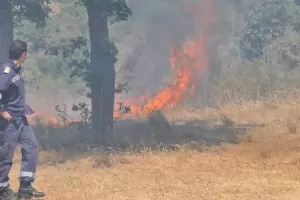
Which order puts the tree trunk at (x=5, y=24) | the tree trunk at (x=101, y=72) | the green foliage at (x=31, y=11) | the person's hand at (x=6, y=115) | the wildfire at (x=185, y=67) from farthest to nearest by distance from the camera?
the wildfire at (x=185, y=67)
the green foliage at (x=31, y=11)
the tree trunk at (x=5, y=24)
the tree trunk at (x=101, y=72)
the person's hand at (x=6, y=115)

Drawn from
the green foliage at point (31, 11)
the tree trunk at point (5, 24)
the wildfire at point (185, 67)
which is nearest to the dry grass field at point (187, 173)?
the tree trunk at point (5, 24)

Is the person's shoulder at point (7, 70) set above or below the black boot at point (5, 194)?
above

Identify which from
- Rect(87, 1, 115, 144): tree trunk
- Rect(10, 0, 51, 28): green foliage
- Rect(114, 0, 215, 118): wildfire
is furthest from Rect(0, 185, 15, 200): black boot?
Rect(114, 0, 215, 118): wildfire

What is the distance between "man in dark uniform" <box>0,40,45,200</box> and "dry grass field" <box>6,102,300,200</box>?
611 mm

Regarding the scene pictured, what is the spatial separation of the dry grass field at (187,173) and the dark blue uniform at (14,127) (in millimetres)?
704

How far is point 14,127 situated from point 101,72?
24.2 feet

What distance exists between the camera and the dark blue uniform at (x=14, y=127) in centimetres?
684

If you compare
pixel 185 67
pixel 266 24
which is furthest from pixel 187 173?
pixel 266 24

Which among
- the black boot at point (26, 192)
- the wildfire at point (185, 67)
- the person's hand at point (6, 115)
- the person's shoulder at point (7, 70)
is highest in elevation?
the wildfire at point (185, 67)

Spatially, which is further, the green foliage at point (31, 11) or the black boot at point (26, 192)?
the green foliage at point (31, 11)

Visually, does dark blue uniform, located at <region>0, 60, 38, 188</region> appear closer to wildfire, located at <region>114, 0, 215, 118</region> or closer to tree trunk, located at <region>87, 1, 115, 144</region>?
tree trunk, located at <region>87, 1, 115, 144</region>

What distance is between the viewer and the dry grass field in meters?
7.35

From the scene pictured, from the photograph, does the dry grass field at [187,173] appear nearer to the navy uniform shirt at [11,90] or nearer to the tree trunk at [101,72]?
the navy uniform shirt at [11,90]

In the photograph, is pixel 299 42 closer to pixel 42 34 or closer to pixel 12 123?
pixel 42 34
